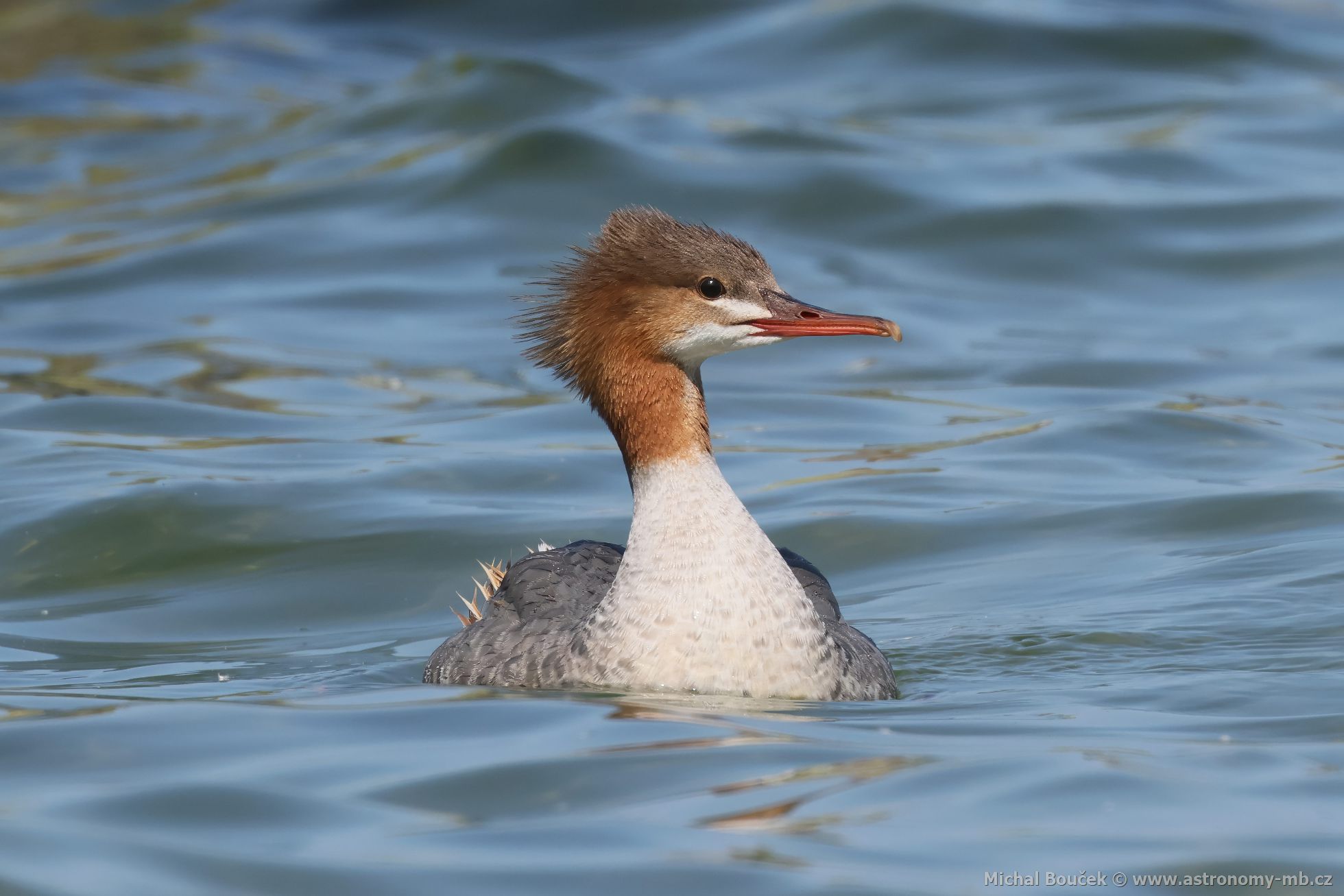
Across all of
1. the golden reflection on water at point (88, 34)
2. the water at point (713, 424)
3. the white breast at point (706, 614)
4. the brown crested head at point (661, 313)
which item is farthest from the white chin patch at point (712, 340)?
the golden reflection on water at point (88, 34)

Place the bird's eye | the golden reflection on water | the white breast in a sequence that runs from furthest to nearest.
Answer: the golden reflection on water → the bird's eye → the white breast

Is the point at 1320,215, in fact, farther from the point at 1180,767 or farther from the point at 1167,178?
the point at 1180,767

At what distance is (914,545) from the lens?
912cm

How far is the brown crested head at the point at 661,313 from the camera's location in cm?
619

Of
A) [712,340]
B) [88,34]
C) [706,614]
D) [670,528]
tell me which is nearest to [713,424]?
[712,340]

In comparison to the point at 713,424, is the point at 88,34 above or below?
above

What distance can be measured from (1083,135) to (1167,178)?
100 cm

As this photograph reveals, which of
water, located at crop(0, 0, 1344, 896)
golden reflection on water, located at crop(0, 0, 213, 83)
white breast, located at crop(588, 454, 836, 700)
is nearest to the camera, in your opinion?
water, located at crop(0, 0, 1344, 896)

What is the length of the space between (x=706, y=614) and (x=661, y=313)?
0.95m

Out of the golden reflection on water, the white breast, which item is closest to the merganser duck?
the white breast

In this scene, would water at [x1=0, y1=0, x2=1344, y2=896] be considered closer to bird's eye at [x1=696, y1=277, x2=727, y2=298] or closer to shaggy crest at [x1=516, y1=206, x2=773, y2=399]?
shaggy crest at [x1=516, y1=206, x2=773, y2=399]

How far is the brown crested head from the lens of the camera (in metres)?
6.19

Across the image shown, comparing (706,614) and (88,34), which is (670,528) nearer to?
(706,614)

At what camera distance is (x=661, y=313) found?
6191 millimetres
